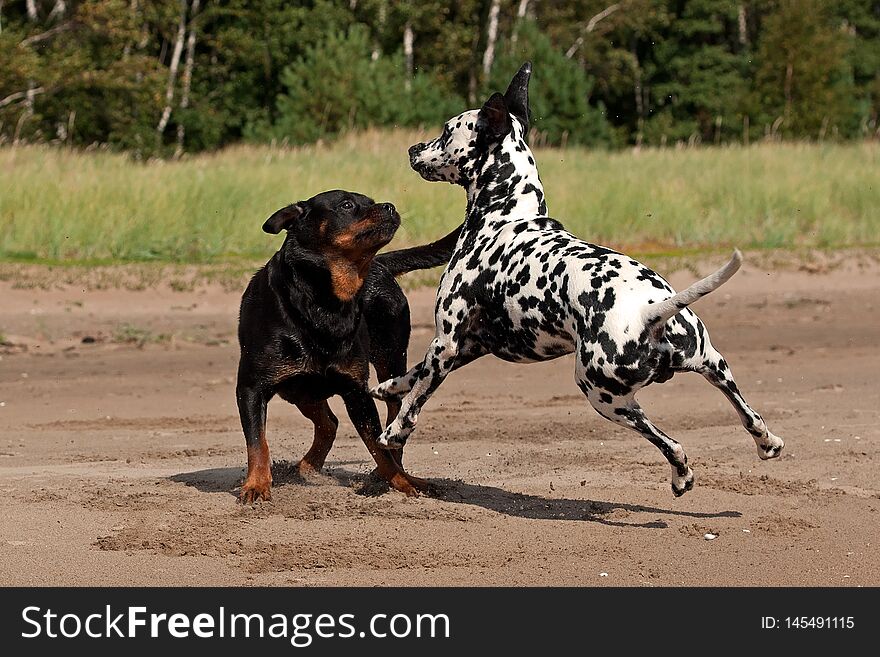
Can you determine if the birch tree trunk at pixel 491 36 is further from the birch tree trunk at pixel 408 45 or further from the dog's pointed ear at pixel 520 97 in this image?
the dog's pointed ear at pixel 520 97

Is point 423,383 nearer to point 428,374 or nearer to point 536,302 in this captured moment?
point 428,374

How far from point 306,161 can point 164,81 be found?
18.1m

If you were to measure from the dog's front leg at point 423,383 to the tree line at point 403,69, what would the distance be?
76.5 feet

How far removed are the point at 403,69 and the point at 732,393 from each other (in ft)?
114

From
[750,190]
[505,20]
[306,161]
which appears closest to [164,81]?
[505,20]

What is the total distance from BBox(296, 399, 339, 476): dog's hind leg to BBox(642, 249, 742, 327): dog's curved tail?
2464mm

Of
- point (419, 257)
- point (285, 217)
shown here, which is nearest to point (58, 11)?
point (419, 257)

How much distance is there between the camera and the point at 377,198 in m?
17.5

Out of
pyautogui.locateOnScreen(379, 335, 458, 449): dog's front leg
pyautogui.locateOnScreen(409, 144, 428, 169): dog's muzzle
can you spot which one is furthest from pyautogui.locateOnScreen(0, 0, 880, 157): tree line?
pyautogui.locateOnScreen(379, 335, 458, 449): dog's front leg

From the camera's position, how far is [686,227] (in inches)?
685

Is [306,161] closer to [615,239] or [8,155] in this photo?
[8,155]

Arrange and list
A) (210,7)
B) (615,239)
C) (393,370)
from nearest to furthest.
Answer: (393,370) → (615,239) → (210,7)

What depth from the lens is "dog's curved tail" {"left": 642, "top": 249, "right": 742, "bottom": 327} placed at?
5.57 m

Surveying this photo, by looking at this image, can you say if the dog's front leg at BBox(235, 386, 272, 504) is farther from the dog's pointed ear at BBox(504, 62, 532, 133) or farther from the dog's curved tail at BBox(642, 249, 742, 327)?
the dog's curved tail at BBox(642, 249, 742, 327)
